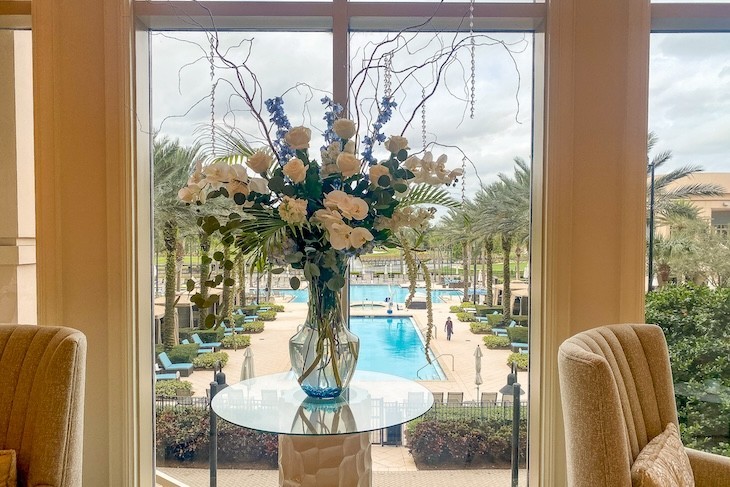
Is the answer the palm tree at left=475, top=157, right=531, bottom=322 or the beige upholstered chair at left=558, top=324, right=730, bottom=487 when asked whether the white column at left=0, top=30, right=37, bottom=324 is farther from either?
the beige upholstered chair at left=558, top=324, right=730, bottom=487

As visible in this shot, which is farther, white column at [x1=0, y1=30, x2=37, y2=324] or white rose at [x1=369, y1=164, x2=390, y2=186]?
white column at [x1=0, y1=30, x2=37, y2=324]

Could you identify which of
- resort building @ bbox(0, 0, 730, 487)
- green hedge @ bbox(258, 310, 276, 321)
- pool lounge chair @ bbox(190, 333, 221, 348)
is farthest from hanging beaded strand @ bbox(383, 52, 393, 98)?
pool lounge chair @ bbox(190, 333, 221, 348)

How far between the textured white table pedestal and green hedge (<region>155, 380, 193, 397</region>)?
0.85 metres

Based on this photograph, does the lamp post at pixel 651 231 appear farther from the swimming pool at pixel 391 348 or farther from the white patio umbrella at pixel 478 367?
the swimming pool at pixel 391 348

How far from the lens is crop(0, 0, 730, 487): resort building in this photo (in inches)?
68.6

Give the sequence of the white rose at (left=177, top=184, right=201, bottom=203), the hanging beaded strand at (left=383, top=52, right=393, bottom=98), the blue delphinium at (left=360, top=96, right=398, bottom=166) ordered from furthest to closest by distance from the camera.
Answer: the hanging beaded strand at (left=383, top=52, right=393, bottom=98) < the blue delphinium at (left=360, top=96, right=398, bottom=166) < the white rose at (left=177, top=184, right=201, bottom=203)

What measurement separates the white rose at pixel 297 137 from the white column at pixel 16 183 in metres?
1.33

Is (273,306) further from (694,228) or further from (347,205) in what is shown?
(694,228)

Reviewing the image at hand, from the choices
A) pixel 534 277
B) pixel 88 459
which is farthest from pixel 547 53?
pixel 88 459

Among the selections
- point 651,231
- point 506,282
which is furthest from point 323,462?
point 651,231

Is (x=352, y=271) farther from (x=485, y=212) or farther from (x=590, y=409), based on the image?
(x=590, y=409)

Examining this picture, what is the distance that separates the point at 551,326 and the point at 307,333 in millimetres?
978

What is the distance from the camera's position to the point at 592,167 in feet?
5.80

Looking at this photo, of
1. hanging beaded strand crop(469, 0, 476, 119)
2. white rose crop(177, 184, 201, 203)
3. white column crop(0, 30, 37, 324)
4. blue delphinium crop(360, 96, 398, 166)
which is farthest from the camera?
white column crop(0, 30, 37, 324)
